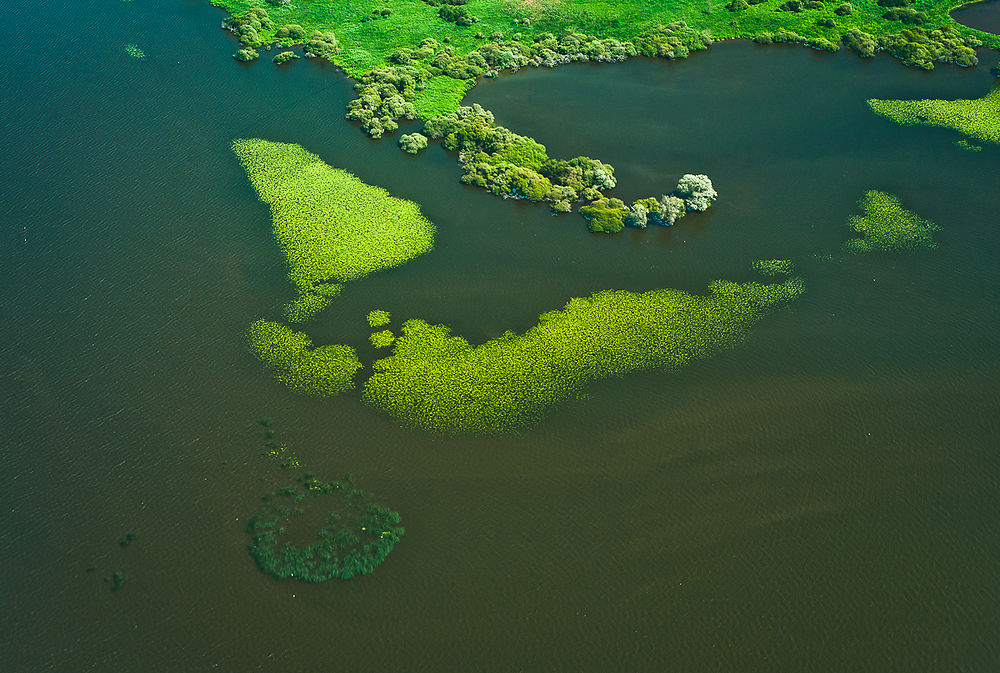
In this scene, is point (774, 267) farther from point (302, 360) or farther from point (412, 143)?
point (302, 360)

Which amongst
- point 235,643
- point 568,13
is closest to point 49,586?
point 235,643

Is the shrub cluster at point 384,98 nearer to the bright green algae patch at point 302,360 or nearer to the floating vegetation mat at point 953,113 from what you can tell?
the bright green algae patch at point 302,360

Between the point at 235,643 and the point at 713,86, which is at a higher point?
the point at 713,86

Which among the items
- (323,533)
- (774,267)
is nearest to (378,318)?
(323,533)

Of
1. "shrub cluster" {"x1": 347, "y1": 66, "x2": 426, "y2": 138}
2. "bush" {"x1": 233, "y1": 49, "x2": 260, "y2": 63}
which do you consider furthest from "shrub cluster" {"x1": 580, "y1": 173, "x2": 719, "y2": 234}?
"bush" {"x1": 233, "y1": 49, "x2": 260, "y2": 63}

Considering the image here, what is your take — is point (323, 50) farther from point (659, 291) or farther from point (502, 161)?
point (659, 291)

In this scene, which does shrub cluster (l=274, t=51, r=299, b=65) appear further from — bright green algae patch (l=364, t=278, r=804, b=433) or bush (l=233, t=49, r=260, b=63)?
bright green algae patch (l=364, t=278, r=804, b=433)

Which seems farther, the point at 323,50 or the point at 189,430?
the point at 323,50
